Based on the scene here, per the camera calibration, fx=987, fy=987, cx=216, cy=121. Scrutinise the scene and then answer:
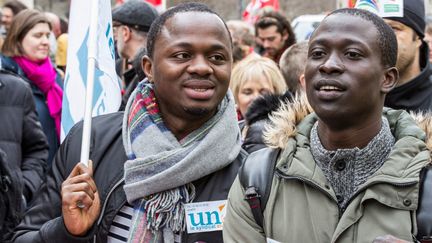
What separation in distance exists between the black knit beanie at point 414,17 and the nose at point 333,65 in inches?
78.0

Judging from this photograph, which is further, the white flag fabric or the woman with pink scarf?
the woman with pink scarf

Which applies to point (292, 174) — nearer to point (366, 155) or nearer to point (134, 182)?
point (366, 155)

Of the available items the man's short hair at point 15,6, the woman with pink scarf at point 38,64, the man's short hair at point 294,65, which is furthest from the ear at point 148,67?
the man's short hair at point 15,6

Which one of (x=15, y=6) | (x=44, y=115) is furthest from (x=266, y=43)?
(x=15, y=6)

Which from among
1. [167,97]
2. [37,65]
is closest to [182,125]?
[167,97]

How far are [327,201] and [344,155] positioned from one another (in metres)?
0.17

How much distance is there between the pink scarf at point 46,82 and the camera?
7668 mm

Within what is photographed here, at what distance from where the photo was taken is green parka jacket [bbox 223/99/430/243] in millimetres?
2977

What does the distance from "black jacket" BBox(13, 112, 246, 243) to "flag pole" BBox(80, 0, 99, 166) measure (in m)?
0.08

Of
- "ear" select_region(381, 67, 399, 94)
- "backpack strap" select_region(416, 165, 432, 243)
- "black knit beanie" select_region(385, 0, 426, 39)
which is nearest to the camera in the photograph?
"backpack strap" select_region(416, 165, 432, 243)

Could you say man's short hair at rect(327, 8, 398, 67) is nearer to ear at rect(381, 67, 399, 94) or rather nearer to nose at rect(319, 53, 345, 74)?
ear at rect(381, 67, 399, 94)

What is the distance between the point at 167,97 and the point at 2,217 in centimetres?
176

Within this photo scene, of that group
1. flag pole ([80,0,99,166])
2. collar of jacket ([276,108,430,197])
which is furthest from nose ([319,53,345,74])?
flag pole ([80,0,99,166])

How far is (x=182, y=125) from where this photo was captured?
3.85 m
